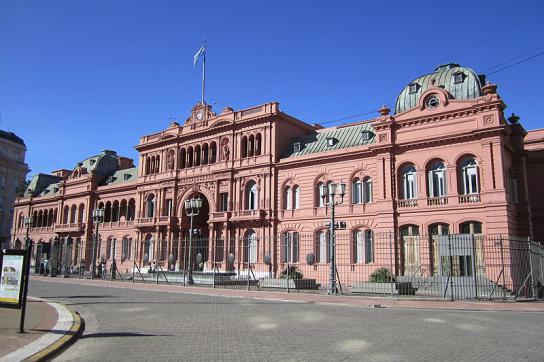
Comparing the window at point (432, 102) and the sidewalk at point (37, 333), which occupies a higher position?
the window at point (432, 102)

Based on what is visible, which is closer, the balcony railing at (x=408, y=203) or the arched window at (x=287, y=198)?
the balcony railing at (x=408, y=203)

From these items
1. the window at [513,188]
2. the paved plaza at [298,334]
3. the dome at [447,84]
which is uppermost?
the dome at [447,84]

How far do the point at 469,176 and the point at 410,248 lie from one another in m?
6.34

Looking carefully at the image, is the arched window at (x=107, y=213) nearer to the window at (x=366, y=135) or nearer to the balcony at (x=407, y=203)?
the window at (x=366, y=135)

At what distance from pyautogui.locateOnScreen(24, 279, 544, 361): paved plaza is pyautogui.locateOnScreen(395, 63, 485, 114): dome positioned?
68.0 ft

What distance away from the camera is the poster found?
1106 centimetres

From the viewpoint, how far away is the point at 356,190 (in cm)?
3822

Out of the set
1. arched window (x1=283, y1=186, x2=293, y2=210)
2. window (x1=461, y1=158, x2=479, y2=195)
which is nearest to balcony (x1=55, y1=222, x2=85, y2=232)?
arched window (x1=283, y1=186, x2=293, y2=210)

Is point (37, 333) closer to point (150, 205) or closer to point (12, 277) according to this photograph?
point (12, 277)

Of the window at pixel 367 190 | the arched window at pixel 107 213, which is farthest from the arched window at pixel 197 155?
the window at pixel 367 190

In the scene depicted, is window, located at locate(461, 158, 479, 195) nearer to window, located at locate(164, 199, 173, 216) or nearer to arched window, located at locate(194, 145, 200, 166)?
arched window, located at locate(194, 145, 200, 166)

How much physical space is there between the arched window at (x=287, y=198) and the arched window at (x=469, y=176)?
48.1ft

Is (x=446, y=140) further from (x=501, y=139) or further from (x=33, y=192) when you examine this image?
(x=33, y=192)

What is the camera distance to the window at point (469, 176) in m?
32.2
